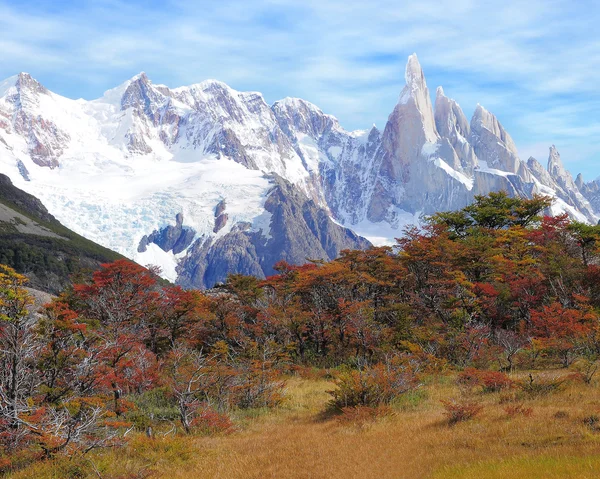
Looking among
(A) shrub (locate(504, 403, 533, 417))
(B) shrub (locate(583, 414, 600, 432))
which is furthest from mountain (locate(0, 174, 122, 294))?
(B) shrub (locate(583, 414, 600, 432))

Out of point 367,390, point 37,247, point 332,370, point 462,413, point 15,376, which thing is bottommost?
point 332,370

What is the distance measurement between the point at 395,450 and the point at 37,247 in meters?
121

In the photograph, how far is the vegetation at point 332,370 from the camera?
12.2 meters

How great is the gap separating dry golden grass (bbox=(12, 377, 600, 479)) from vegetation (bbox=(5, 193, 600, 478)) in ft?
0.23

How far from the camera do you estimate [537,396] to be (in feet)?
51.9

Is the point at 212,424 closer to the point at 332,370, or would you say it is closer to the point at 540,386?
the point at 540,386

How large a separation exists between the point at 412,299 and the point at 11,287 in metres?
25.7

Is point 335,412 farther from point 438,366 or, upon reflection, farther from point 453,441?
point 438,366

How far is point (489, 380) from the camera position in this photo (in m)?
17.7

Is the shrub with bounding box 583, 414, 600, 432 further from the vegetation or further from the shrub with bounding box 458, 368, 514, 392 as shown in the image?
the shrub with bounding box 458, 368, 514, 392

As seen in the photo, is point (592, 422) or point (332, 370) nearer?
point (592, 422)

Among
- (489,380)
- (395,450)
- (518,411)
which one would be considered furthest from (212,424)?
(489,380)

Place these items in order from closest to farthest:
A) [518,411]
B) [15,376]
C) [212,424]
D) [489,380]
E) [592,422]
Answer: [592,422], [15,376], [518,411], [212,424], [489,380]

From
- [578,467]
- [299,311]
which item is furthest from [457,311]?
[578,467]
